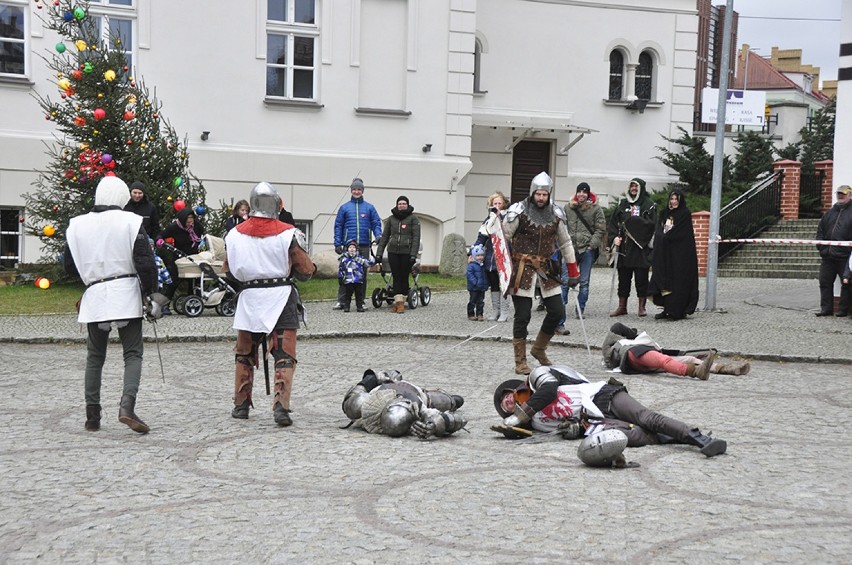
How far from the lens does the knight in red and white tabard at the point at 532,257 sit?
12.4 metres

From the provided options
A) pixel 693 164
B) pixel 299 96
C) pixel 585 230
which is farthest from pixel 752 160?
pixel 585 230

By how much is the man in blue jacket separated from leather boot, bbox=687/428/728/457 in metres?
11.0

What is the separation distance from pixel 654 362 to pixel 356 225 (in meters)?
7.63

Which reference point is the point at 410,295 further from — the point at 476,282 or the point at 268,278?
the point at 268,278

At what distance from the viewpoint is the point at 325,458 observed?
316 inches

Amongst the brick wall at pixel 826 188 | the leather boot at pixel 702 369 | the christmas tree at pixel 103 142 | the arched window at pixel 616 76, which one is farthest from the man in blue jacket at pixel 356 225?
the arched window at pixel 616 76

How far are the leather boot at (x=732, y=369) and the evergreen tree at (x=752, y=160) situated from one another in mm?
19238

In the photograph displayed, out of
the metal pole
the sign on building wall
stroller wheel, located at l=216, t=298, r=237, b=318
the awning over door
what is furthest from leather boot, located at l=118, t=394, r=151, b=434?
the awning over door

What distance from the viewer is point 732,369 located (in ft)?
40.4

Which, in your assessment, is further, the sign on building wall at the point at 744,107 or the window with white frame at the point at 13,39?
the window with white frame at the point at 13,39

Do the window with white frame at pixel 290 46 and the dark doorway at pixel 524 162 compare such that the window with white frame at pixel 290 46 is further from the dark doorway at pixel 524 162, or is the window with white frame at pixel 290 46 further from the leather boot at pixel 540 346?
the leather boot at pixel 540 346

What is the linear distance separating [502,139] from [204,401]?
20.8 metres

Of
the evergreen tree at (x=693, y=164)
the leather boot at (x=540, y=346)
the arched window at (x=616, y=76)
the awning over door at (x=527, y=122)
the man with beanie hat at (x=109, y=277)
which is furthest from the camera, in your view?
the arched window at (x=616, y=76)

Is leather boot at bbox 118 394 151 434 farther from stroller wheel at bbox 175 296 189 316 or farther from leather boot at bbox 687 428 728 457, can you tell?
stroller wheel at bbox 175 296 189 316
